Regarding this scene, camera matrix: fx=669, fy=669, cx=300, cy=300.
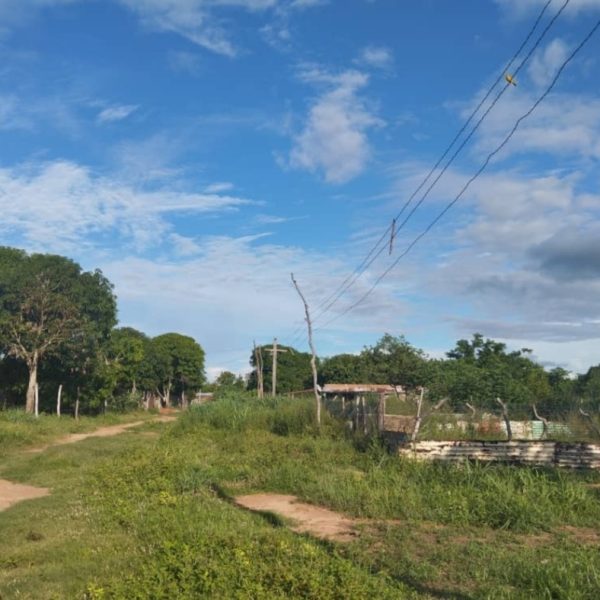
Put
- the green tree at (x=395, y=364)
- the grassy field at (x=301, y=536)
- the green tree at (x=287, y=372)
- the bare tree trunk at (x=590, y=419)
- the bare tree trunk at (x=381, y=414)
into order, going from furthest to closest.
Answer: the green tree at (x=287, y=372)
the green tree at (x=395, y=364)
the bare tree trunk at (x=381, y=414)
the bare tree trunk at (x=590, y=419)
the grassy field at (x=301, y=536)

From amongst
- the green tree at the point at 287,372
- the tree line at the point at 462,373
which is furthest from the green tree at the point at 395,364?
the green tree at the point at 287,372

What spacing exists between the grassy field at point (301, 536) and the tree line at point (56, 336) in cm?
1878

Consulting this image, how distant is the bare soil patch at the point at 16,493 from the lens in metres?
12.1

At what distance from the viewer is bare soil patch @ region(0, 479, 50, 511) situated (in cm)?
1207

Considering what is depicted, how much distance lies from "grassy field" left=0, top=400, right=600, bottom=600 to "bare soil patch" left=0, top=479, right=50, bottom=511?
0.41 metres

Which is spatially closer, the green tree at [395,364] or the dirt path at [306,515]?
the dirt path at [306,515]

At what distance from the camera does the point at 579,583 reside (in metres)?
6.28

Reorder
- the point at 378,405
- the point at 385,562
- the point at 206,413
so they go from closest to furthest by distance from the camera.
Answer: the point at 385,562 < the point at 378,405 < the point at 206,413

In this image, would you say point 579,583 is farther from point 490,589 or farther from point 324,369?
point 324,369

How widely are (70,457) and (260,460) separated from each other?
6117 mm

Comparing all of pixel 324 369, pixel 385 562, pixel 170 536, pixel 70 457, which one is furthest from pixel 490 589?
pixel 324 369

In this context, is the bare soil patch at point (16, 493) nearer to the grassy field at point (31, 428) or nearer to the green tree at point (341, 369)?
the grassy field at point (31, 428)

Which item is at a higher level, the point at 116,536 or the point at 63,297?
the point at 63,297

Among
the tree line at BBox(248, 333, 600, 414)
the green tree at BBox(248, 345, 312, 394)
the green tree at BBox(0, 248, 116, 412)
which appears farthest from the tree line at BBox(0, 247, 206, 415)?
the green tree at BBox(248, 345, 312, 394)
